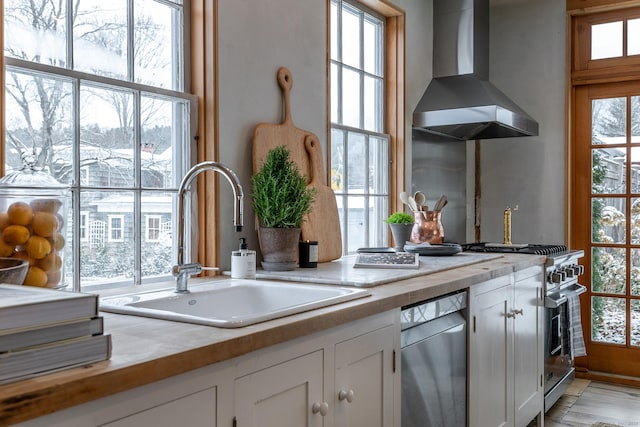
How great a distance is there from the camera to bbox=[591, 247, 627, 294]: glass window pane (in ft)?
13.0

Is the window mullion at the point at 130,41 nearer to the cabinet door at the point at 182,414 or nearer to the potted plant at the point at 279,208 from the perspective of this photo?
the potted plant at the point at 279,208

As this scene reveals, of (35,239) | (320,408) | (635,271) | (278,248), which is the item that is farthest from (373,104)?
(35,239)

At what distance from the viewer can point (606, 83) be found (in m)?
3.97

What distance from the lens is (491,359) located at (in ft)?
8.23

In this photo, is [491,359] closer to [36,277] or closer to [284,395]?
[284,395]

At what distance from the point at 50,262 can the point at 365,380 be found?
873 millimetres

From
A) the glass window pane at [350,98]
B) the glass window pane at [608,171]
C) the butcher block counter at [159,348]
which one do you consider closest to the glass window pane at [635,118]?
the glass window pane at [608,171]

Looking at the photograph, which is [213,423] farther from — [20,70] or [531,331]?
[531,331]


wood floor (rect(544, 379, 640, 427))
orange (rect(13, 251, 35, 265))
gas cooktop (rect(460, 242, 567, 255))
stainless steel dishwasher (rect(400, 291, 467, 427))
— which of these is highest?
orange (rect(13, 251, 35, 265))

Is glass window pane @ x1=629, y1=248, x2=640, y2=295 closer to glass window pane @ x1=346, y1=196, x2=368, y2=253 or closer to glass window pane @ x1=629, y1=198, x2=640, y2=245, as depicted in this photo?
glass window pane @ x1=629, y1=198, x2=640, y2=245

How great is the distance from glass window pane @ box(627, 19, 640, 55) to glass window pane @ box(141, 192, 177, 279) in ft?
10.7

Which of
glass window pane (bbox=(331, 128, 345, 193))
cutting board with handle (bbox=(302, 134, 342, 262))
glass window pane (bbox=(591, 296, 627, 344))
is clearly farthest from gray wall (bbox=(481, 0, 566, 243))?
cutting board with handle (bbox=(302, 134, 342, 262))

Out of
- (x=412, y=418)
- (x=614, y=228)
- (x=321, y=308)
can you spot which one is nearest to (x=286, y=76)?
(x=321, y=308)

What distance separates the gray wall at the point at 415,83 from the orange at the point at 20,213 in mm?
892
